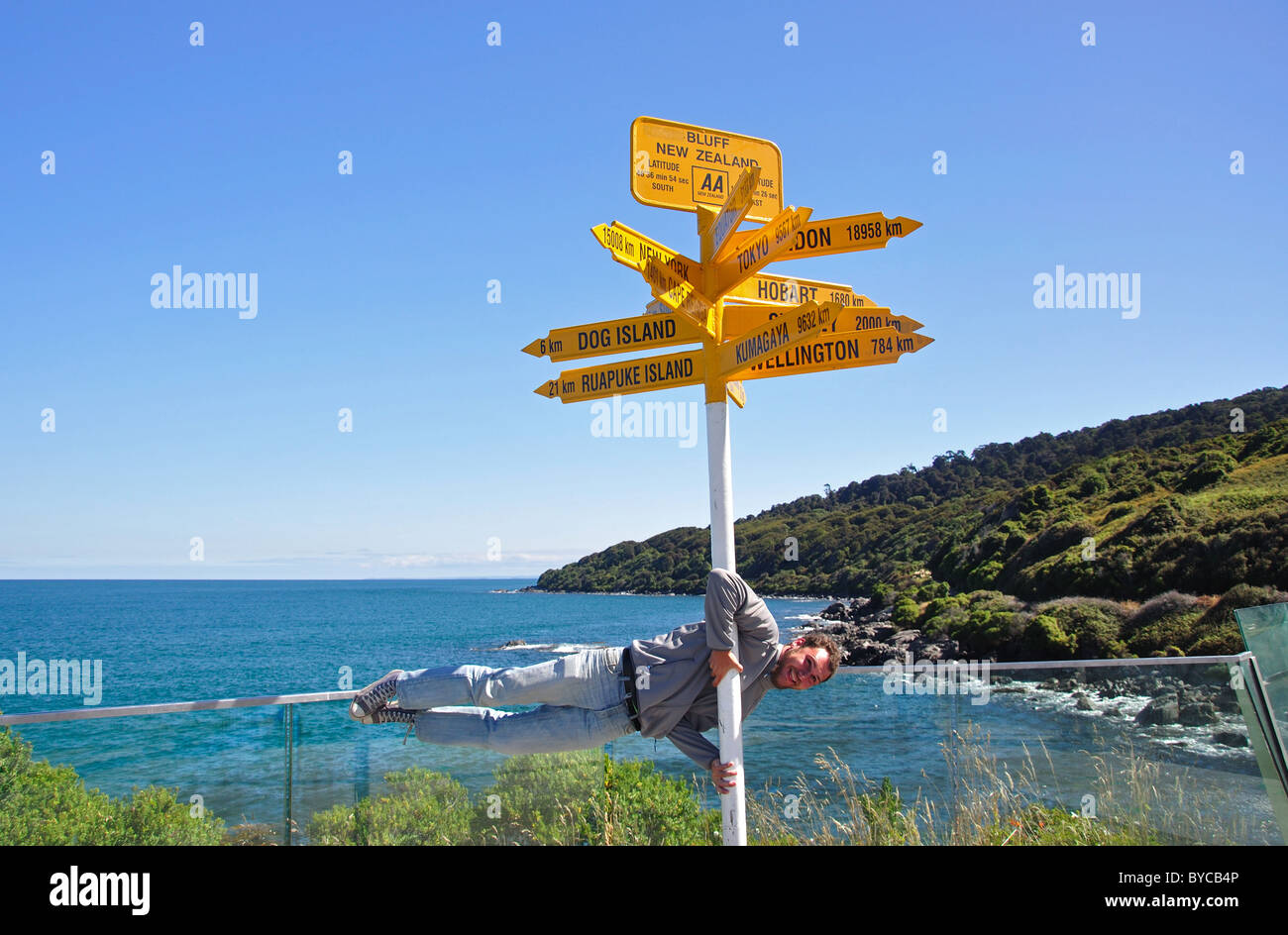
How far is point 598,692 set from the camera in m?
3.76

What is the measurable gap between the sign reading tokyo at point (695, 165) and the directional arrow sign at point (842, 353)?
0.80 meters

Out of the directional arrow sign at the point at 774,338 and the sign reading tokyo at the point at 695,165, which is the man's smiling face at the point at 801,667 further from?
the sign reading tokyo at the point at 695,165

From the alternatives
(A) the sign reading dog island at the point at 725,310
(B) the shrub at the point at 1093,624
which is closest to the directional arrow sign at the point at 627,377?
→ (A) the sign reading dog island at the point at 725,310

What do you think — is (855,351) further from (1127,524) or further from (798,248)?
(1127,524)

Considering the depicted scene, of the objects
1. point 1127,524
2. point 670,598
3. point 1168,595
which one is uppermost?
point 1127,524

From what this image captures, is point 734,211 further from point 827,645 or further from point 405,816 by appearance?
point 405,816

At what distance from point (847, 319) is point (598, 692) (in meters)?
2.10

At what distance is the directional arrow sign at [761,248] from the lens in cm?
355

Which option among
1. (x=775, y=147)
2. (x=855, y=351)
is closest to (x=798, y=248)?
(x=855, y=351)

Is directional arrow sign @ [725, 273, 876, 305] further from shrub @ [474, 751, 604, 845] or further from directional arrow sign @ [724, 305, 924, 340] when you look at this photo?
shrub @ [474, 751, 604, 845]

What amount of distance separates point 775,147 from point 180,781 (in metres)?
4.35
